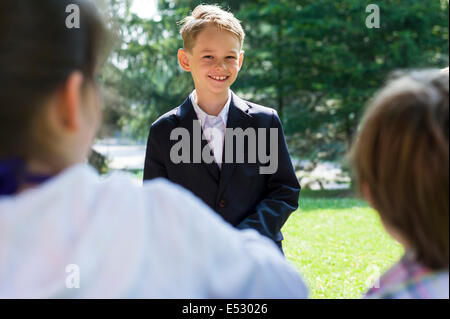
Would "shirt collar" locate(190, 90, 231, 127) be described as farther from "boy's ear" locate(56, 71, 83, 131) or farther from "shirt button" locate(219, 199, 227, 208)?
"boy's ear" locate(56, 71, 83, 131)

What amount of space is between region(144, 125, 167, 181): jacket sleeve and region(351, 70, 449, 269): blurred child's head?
1458 millimetres

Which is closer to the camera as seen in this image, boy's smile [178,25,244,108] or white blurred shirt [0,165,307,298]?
white blurred shirt [0,165,307,298]

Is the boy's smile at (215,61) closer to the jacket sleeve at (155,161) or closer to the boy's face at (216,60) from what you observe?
the boy's face at (216,60)

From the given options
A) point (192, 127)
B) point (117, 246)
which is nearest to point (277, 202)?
point (192, 127)

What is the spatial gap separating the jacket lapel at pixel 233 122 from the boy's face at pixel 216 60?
0.33 ft

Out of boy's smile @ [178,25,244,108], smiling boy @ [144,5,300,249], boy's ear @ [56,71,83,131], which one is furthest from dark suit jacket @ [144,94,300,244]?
boy's ear @ [56,71,83,131]

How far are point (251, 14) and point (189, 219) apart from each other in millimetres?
13628

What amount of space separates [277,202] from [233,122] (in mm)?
426

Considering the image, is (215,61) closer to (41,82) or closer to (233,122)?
(233,122)

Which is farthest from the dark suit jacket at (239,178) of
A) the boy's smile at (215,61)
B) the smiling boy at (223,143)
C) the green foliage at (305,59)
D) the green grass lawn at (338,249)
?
the green foliage at (305,59)

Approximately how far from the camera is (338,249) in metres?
6.44

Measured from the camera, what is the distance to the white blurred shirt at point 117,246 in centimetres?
80

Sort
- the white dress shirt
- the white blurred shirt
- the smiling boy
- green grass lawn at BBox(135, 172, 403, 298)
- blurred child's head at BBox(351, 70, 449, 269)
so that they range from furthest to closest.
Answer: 1. green grass lawn at BBox(135, 172, 403, 298)
2. the white dress shirt
3. the smiling boy
4. blurred child's head at BBox(351, 70, 449, 269)
5. the white blurred shirt

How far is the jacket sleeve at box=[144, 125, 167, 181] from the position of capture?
2.37m
